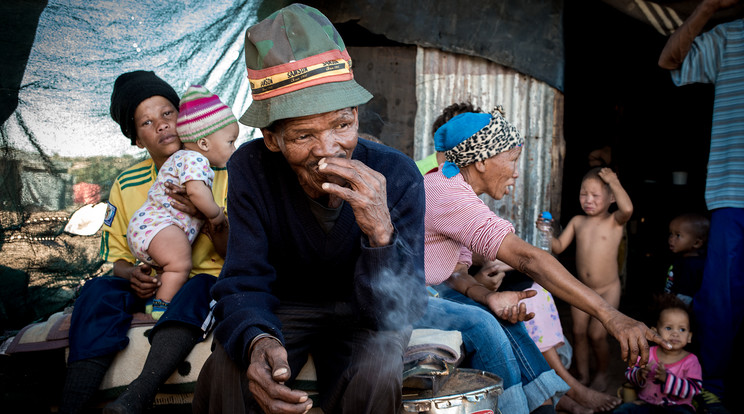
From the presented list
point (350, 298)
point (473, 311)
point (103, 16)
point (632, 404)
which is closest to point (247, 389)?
point (350, 298)

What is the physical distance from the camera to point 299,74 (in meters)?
1.86

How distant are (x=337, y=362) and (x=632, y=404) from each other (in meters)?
2.55

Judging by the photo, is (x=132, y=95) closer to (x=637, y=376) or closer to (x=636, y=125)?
(x=637, y=376)

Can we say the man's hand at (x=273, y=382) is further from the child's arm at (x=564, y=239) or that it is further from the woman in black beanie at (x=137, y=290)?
the child's arm at (x=564, y=239)

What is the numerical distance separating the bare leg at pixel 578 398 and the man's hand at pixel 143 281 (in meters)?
2.53

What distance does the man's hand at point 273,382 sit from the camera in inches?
63.6

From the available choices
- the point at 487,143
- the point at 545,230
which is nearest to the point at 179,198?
the point at 487,143

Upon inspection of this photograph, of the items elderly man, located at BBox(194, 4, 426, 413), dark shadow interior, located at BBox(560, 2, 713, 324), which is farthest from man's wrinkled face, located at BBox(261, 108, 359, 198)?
dark shadow interior, located at BBox(560, 2, 713, 324)

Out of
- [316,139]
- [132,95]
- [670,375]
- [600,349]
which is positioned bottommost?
[600,349]

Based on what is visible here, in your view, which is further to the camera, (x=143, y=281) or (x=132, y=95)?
(x=132, y=95)

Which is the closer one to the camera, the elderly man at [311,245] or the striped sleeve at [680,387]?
the elderly man at [311,245]

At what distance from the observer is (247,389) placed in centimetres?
188

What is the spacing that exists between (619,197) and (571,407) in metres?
1.75

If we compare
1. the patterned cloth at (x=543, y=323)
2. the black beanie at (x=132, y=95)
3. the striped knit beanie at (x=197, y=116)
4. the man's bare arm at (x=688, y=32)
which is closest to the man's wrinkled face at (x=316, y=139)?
the striped knit beanie at (x=197, y=116)
